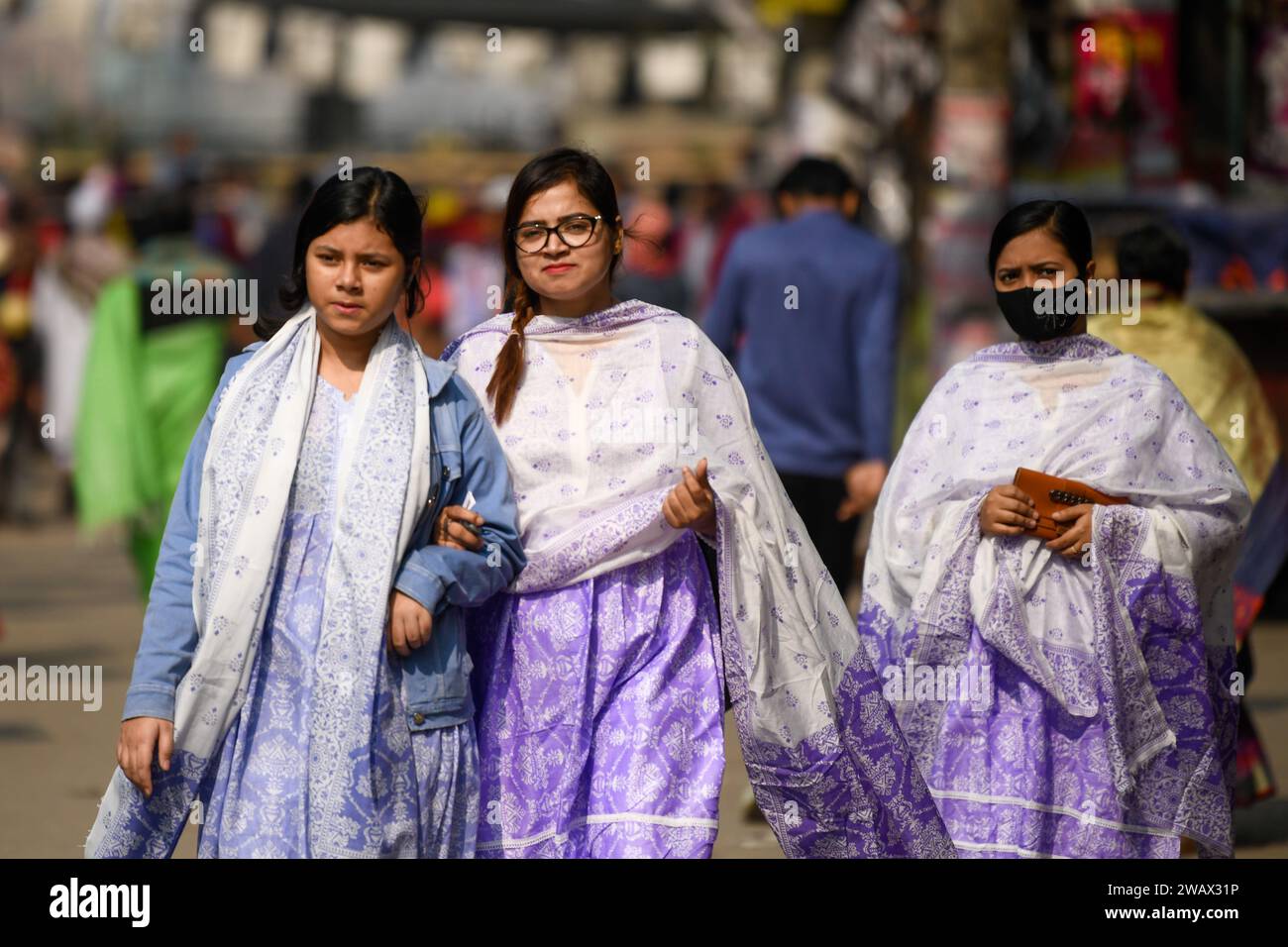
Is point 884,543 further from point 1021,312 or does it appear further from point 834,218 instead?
point 834,218

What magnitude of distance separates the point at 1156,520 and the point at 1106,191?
7403 millimetres

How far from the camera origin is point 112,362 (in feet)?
27.9

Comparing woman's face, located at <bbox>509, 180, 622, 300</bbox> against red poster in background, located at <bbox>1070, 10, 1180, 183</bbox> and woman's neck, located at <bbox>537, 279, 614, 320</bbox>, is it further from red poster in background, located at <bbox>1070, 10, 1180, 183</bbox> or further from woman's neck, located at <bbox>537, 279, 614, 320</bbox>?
red poster in background, located at <bbox>1070, 10, 1180, 183</bbox>

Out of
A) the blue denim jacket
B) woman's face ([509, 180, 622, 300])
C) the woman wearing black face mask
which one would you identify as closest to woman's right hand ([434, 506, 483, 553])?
the blue denim jacket

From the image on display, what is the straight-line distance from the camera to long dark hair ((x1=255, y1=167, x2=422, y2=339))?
3.96 meters

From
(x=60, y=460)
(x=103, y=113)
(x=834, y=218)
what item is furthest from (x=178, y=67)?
(x=834, y=218)

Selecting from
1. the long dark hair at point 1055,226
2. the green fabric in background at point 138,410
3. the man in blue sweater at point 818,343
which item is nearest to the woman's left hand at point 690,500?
the long dark hair at point 1055,226

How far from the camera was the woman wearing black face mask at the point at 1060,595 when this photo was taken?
474 cm

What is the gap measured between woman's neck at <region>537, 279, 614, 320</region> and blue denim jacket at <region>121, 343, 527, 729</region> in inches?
14.3

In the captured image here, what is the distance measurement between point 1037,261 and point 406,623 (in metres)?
1.75

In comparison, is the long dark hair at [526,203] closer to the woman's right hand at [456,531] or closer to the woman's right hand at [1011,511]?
the woman's right hand at [456,531]

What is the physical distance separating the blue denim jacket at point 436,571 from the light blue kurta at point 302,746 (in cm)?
7

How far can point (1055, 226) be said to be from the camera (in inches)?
188

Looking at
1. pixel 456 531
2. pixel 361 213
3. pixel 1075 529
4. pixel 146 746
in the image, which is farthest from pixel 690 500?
pixel 146 746
